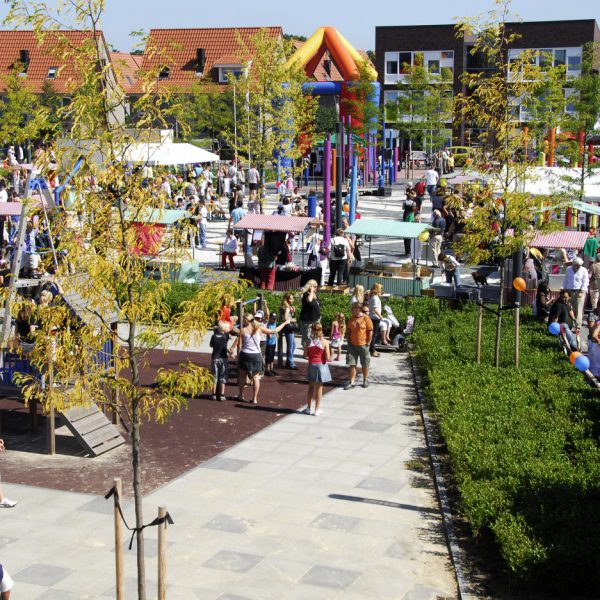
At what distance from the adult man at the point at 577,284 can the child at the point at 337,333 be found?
5.71 m

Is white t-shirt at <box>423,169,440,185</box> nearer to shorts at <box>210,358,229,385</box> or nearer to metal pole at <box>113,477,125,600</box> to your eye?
shorts at <box>210,358,229,385</box>

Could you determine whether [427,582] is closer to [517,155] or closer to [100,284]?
[100,284]

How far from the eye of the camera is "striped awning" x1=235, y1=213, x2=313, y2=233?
27406 millimetres

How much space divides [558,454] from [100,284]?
6.60 meters

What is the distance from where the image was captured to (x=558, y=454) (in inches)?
509

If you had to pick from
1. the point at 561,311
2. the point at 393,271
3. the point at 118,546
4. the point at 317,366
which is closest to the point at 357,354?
the point at 317,366

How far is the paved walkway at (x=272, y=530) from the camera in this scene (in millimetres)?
10797

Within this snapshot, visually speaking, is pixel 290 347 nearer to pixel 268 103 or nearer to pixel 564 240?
pixel 564 240

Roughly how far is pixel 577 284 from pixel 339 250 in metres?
6.26

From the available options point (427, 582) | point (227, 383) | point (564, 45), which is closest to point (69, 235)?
point (427, 582)

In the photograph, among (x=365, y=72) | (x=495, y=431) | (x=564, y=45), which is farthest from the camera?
(x=564, y=45)

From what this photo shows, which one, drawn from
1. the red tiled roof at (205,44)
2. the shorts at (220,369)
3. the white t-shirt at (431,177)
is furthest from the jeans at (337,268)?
the red tiled roof at (205,44)

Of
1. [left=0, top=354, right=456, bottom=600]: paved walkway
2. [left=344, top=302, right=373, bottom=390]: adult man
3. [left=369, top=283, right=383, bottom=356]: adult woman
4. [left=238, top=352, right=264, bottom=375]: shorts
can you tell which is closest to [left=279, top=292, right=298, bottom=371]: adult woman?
[left=369, top=283, right=383, bottom=356]: adult woman

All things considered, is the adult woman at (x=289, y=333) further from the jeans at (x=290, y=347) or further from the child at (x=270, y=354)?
the child at (x=270, y=354)
